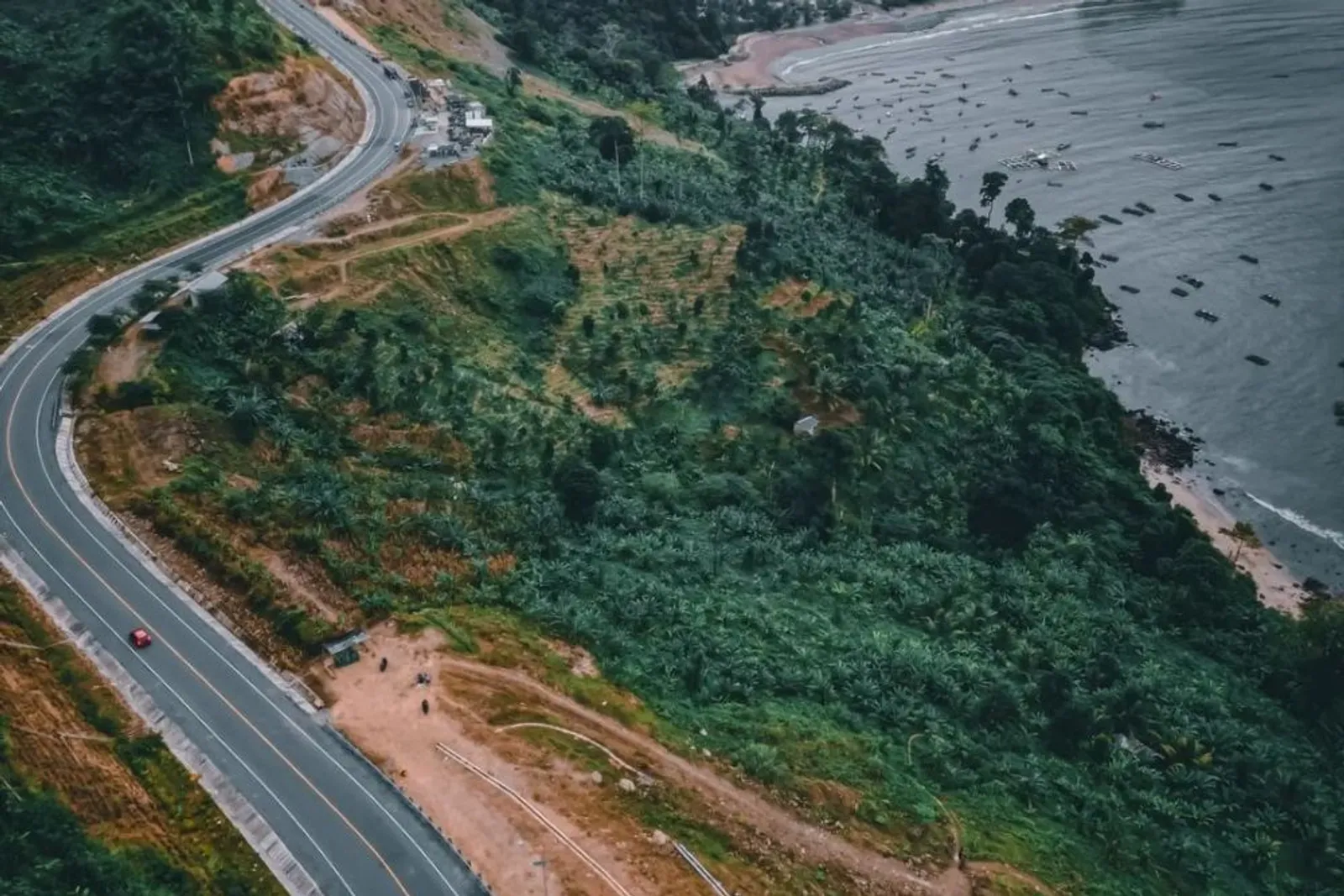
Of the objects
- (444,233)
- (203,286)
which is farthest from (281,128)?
(203,286)

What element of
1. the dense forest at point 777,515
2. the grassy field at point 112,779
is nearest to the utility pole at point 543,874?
the grassy field at point 112,779

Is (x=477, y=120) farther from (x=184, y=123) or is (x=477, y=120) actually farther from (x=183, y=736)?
(x=183, y=736)

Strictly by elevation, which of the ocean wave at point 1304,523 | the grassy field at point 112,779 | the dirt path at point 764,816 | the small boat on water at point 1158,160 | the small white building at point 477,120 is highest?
the small white building at point 477,120

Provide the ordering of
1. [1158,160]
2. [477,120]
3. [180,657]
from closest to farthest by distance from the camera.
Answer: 1. [180,657]
2. [477,120]
3. [1158,160]

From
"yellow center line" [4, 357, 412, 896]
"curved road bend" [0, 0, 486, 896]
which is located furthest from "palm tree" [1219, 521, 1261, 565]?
"yellow center line" [4, 357, 412, 896]

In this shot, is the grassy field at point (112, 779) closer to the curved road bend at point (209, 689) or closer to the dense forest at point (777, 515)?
the curved road bend at point (209, 689)

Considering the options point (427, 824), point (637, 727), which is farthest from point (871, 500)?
point (427, 824)

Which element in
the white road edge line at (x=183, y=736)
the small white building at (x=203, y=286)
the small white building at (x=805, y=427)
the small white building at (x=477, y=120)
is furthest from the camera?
the small white building at (x=477, y=120)
